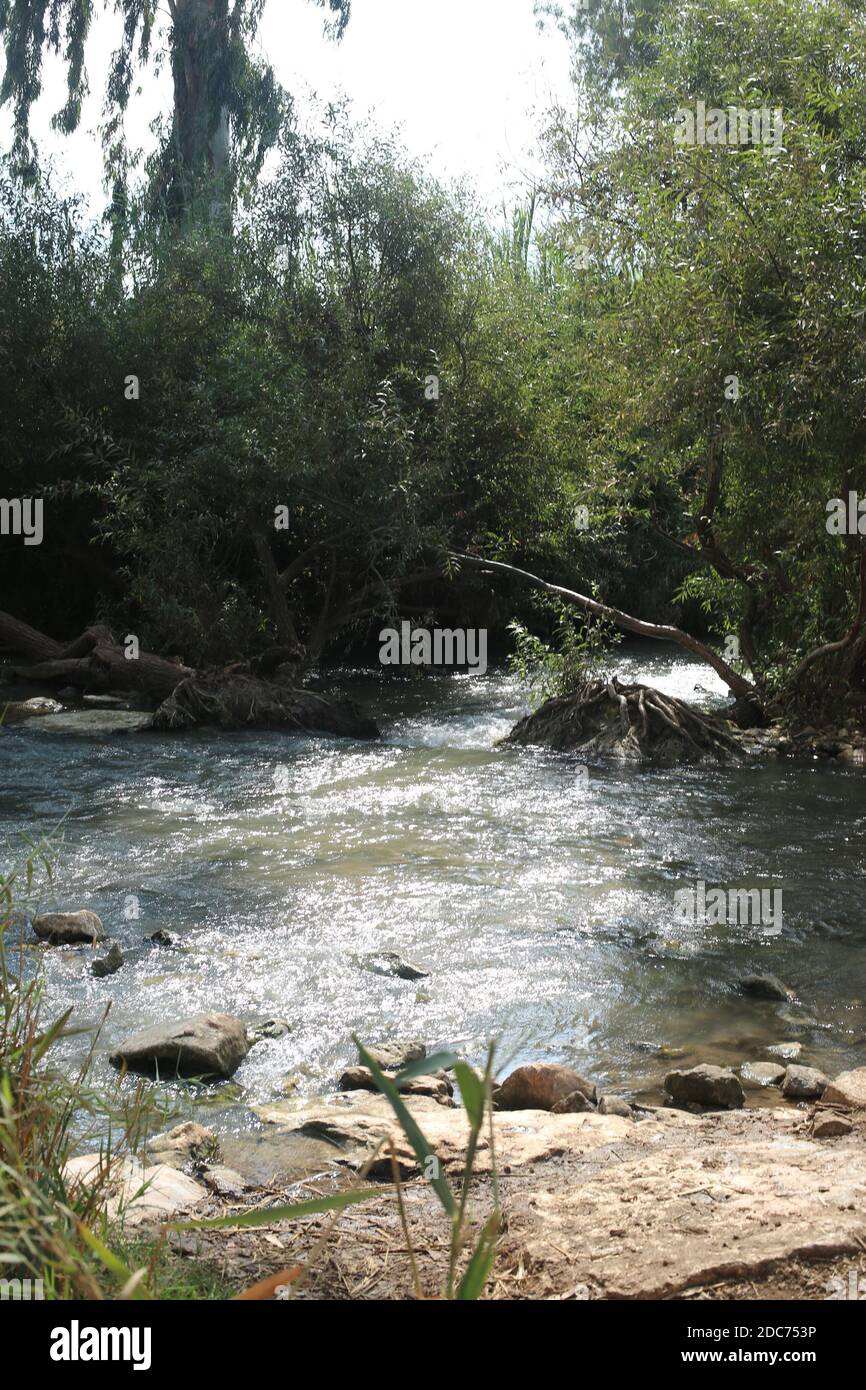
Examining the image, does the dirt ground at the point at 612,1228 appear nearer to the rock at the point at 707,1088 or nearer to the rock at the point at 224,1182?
the rock at the point at 224,1182

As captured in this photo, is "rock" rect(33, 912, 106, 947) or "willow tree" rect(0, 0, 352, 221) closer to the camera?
"rock" rect(33, 912, 106, 947)

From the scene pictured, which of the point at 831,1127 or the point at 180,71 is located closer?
the point at 831,1127

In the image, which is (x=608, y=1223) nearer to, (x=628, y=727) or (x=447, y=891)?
(x=447, y=891)

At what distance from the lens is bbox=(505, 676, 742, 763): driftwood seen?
1520 cm

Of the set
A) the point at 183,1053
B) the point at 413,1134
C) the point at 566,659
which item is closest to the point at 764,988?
the point at 183,1053

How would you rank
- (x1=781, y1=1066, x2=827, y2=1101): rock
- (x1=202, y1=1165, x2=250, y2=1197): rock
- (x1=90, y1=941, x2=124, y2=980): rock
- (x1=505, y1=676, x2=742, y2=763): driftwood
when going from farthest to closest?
(x1=505, y1=676, x2=742, y2=763): driftwood
(x1=90, y1=941, x2=124, y2=980): rock
(x1=781, y1=1066, x2=827, y2=1101): rock
(x1=202, y1=1165, x2=250, y2=1197): rock

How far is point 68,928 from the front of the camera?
7.65m

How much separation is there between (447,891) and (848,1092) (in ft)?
13.8

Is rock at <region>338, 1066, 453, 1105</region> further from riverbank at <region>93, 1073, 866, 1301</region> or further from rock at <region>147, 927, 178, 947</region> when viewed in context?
rock at <region>147, 927, 178, 947</region>

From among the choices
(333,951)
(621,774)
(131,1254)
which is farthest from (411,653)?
(131,1254)

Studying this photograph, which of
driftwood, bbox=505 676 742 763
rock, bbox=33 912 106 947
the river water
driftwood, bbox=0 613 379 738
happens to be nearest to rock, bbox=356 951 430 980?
the river water

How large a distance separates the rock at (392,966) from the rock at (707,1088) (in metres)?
1.98

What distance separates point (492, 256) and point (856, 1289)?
23.3 m

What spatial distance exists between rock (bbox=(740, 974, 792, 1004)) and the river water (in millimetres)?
119
